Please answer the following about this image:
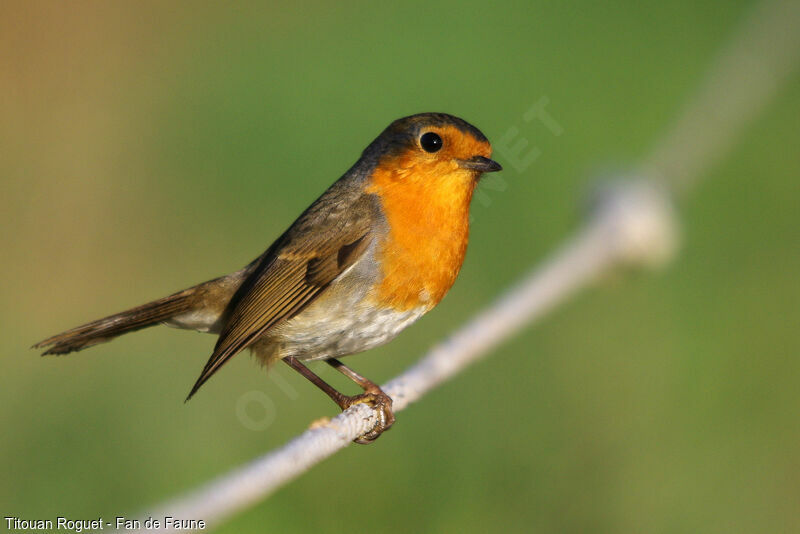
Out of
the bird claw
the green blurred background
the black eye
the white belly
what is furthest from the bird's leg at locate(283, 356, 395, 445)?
the black eye

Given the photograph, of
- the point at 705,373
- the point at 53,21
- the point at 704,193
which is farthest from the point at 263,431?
the point at 53,21

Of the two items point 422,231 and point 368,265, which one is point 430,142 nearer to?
point 422,231

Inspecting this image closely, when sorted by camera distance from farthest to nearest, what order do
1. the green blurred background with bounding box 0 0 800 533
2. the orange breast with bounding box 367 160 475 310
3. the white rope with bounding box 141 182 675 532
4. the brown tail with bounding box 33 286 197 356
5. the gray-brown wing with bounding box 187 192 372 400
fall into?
the green blurred background with bounding box 0 0 800 533
the brown tail with bounding box 33 286 197 356
the gray-brown wing with bounding box 187 192 372 400
the orange breast with bounding box 367 160 475 310
the white rope with bounding box 141 182 675 532

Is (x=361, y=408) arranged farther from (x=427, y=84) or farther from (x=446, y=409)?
(x=427, y=84)

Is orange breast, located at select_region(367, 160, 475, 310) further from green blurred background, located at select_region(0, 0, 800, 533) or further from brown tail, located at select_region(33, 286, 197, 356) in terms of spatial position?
brown tail, located at select_region(33, 286, 197, 356)

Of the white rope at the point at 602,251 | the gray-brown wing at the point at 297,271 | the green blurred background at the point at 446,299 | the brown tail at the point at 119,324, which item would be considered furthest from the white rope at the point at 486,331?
the brown tail at the point at 119,324

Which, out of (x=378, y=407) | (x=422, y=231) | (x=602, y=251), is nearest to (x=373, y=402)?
(x=378, y=407)

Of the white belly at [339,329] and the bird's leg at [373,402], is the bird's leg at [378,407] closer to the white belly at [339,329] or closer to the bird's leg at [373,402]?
the bird's leg at [373,402]
